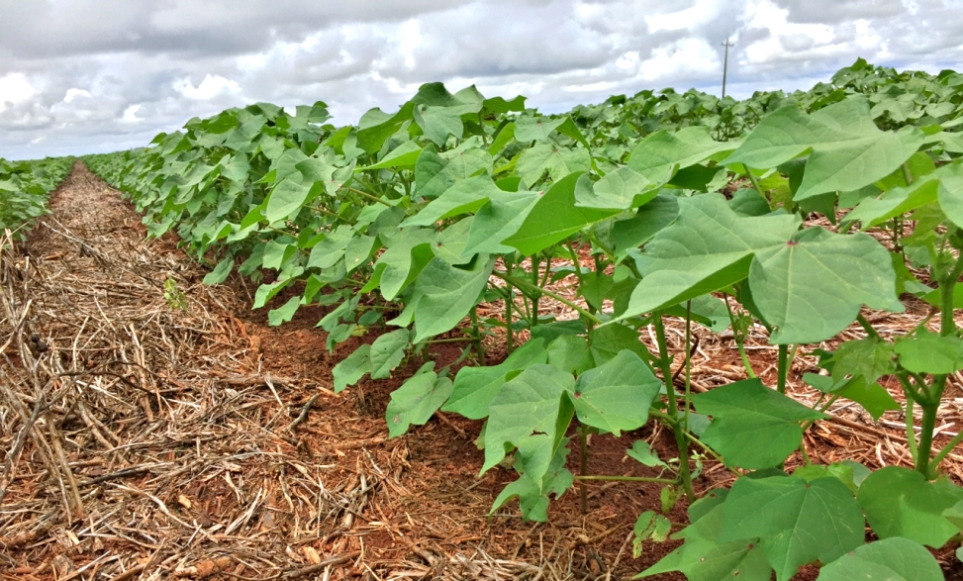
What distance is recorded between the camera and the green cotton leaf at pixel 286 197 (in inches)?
66.7

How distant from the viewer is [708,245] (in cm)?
77

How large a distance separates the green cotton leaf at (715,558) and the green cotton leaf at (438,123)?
109 cm

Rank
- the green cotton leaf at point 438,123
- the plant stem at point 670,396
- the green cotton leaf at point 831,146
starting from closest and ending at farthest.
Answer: the green cotton leaf at point 831,146 → the plant stem at point 670,396 → the green cotton leaf at point 438,123

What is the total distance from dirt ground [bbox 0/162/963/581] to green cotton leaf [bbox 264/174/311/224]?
0.74 metres

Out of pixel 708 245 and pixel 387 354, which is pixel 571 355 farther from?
pixel 387 354

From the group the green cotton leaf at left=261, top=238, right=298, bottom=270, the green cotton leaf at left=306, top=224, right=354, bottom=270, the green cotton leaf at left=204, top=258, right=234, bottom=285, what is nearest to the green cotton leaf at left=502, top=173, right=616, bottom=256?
the green cotton leaf at left=306, top=224, right=354, bottom=270

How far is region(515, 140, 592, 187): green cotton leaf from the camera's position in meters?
1.36

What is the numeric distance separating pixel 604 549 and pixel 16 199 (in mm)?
5160

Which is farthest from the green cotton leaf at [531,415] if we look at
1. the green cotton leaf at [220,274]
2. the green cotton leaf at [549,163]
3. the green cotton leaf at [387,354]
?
the green cotton leaf at [220,274]

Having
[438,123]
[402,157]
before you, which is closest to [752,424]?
[402,157]

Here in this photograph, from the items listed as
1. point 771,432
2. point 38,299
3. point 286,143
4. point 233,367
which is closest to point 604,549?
point 771,432

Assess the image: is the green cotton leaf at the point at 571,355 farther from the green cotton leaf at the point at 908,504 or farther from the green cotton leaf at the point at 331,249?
the green cotton leaf at the point at 331,249

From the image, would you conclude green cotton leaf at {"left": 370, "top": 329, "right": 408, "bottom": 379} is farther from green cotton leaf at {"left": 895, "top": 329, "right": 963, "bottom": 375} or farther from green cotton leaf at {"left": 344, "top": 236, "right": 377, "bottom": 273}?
green cotton leaf at {"left": 895, "top": 329, "right": 963, "bottom": 375}

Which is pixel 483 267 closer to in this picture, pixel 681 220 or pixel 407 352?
pixel 681 220
